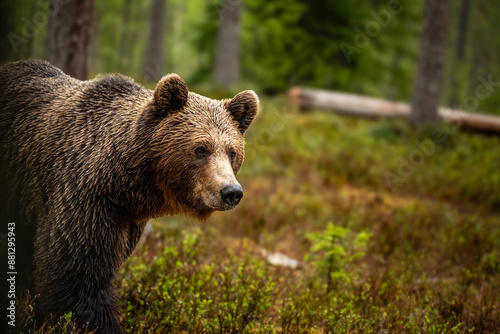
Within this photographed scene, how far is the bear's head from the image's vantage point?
3592 millimetres

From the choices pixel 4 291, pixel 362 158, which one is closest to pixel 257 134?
pixel 362 158

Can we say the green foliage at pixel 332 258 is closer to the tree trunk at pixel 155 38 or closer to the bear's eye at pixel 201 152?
the bear's eye at pixel 201 152

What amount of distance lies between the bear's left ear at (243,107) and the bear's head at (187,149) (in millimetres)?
226

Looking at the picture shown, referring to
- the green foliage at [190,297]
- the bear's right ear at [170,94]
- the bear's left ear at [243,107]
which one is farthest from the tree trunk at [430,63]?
the bear's right ear at [170,94]

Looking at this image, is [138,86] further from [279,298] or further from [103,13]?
[103,13]

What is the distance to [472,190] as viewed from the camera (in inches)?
432

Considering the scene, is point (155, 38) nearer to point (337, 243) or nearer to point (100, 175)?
point (337, 243)

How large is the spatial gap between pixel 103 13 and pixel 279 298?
1161 inches

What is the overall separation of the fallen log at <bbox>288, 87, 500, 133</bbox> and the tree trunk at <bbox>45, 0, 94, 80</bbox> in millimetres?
10837

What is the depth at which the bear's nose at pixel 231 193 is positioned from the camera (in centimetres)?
334

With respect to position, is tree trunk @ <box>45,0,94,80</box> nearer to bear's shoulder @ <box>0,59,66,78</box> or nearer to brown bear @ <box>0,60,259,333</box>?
bear's shoulder @ <box>0,59,66,78</box>

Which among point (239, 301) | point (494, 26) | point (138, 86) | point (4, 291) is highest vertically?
point (494, 26)

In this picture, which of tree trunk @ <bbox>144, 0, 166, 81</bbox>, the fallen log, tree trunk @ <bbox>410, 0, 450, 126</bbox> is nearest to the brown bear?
tree trunk @ <bbox>410, 0, 450, 126</bbox>

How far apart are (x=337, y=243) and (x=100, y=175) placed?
4.07 m
